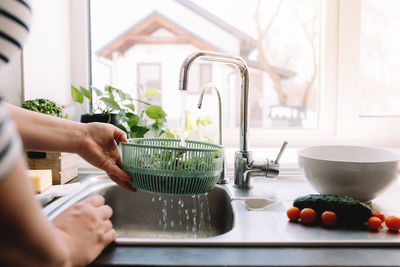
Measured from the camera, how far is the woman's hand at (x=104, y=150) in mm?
928

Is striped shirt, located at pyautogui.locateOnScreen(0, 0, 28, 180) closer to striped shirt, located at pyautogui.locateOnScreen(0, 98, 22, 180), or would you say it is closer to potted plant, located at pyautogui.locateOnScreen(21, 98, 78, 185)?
striped shirt, located at pyautogui.locateOnScreen(0, 98, 22, 180)

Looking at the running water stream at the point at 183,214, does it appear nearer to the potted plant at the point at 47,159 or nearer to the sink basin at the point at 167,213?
the sink basin at the point at 167,213

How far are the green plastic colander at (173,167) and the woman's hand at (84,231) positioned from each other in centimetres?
14

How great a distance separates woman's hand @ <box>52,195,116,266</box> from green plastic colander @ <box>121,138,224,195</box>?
0.47 feet

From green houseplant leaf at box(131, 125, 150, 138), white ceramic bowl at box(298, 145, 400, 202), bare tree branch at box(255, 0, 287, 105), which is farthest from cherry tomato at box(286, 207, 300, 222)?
bare tree branch at box(255, 0, 287, 105)

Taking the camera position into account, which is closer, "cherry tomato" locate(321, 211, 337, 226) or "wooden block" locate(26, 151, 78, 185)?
"cherry tomato" locate(321, 211, 337, 226)

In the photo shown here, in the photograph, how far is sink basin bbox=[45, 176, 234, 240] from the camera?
1.06 meters

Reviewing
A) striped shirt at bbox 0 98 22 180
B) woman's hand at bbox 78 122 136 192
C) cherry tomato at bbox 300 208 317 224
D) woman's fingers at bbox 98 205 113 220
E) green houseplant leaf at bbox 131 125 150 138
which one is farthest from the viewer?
green houseplant leaf at bbox 131 125 150 138

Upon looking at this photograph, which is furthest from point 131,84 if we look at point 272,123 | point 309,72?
point 309,72

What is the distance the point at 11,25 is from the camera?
1.42 ft

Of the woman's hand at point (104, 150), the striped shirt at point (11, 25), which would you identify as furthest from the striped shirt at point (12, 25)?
the woman's hand at point (104, 150)

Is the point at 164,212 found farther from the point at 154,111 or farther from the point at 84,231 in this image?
the point at 84,231

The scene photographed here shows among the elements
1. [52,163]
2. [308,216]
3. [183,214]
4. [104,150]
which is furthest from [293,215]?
[52,163]

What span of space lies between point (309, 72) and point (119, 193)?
3.46 feet
